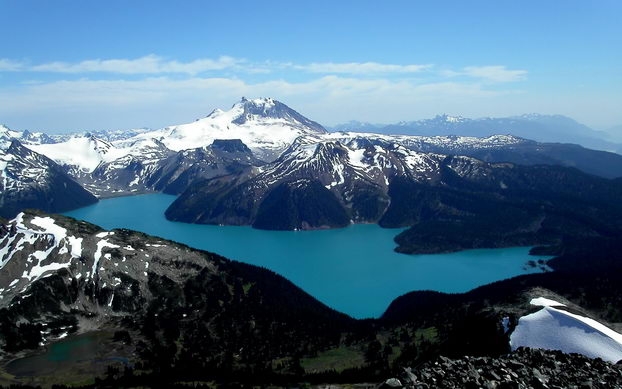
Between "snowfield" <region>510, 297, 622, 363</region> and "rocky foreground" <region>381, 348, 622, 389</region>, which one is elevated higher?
"rocky foreground" <region>381, 348, 622, 389</region>

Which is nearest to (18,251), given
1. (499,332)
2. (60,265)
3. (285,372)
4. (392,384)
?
(60,265)

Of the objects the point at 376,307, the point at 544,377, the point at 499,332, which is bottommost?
the point at 376,307

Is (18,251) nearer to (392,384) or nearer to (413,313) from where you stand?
(413,313)

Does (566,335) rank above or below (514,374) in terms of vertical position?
below

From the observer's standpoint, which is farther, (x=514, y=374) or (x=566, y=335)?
(x=566, y=335)
